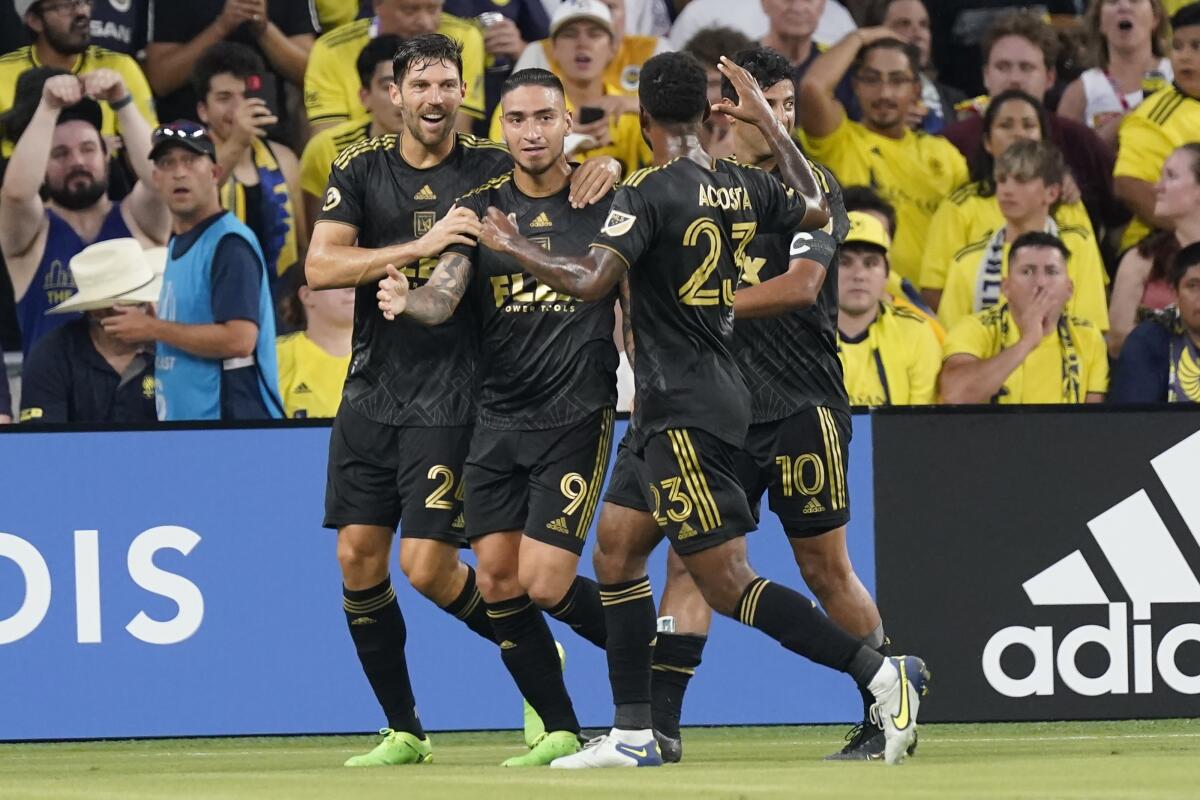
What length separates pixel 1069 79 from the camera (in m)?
13.0

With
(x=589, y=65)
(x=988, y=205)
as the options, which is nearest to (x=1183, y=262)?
(x=988, y=205)

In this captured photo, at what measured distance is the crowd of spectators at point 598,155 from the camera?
976 centimetres

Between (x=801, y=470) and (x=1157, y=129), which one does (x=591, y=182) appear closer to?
(x=801, y=470)

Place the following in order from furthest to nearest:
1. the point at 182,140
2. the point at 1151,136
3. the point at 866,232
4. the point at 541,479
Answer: the point at 1151,136 → the point at 866,232 → the point at 182,140 → the point at 541,479

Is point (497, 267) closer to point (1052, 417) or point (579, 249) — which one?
point (579, 249)

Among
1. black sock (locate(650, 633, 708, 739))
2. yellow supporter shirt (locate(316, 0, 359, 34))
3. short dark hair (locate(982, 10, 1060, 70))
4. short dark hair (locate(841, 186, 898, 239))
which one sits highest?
yellow supporter shirt (locate(316, 0, 359, 34))

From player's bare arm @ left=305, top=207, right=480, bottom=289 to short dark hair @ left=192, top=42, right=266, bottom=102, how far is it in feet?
13.9

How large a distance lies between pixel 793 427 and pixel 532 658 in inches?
48.8

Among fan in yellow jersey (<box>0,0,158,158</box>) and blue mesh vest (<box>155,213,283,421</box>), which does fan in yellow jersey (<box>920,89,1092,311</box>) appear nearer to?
blue mesh vest (<box>155,213,283,421</box>)

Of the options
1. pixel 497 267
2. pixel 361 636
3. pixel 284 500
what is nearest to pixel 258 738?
pixel 284 500

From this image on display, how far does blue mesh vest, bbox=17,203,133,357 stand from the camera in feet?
34.9

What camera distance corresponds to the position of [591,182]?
6988mm

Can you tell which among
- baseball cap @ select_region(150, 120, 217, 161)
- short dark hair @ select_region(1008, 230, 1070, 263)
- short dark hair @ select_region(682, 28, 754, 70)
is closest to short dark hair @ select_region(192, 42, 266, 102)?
baseball cap @ select_region(150, 120, 217, 161)

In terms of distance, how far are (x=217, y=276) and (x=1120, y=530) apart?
4.20 metres
